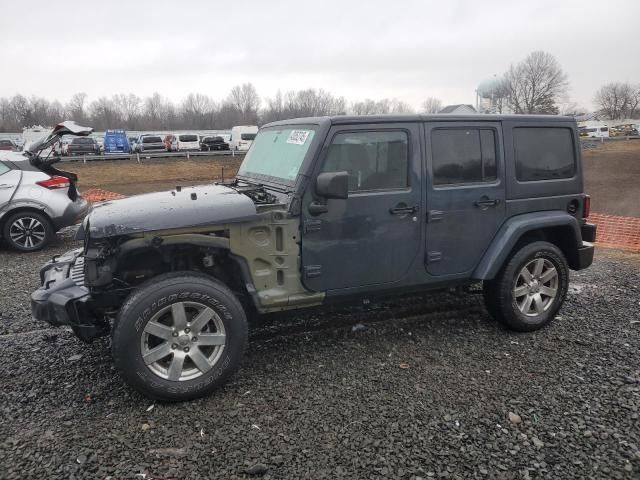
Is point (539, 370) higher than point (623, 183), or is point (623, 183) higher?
point (623, 183)

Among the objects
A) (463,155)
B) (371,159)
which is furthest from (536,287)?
(371,159)

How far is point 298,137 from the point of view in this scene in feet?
13.2

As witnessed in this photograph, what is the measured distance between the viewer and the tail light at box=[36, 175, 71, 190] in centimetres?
831

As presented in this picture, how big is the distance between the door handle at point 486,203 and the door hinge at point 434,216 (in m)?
0.36

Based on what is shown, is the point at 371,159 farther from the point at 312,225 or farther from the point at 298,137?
the point at 312,225

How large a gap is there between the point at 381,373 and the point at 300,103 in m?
79.2

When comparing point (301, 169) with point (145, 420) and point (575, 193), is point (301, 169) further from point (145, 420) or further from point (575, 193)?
point (575, 193)

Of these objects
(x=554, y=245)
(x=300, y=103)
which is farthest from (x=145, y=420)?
(x=300, y=103)

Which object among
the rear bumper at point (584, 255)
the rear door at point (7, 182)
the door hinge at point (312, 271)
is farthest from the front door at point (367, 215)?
the rear door at point (7, 182)

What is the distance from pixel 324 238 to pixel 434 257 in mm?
1021

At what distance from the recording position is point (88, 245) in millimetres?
3318

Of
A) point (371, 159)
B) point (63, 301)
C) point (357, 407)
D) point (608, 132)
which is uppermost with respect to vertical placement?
point (608, 132)

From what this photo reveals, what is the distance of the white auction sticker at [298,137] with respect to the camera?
3921mm

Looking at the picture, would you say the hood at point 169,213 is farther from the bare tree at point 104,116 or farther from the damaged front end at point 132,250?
Answer: the bare tree at point 104,116
